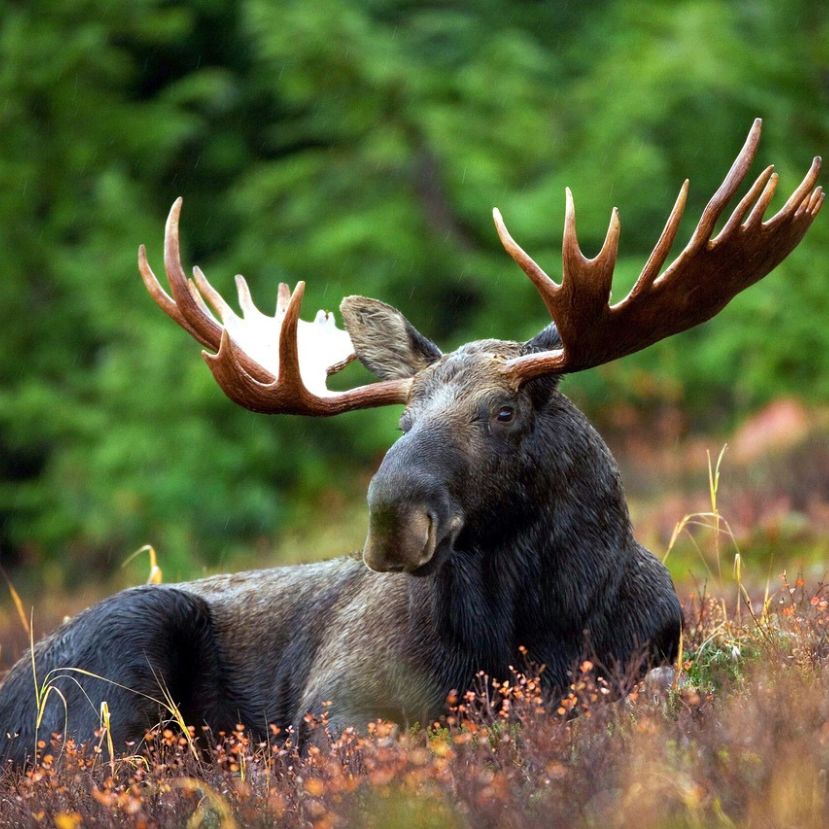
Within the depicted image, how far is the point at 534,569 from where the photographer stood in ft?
15.6

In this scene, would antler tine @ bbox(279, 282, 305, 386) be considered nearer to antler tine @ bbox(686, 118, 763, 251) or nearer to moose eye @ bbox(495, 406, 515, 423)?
moose eye @ bbox(495, 406, 515, 423)

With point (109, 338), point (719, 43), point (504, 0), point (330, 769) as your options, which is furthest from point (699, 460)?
point (330, 769)

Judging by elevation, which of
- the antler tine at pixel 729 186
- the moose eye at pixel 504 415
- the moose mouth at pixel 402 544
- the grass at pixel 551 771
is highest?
the antler tine at pixel 729 186

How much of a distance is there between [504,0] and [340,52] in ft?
16.7

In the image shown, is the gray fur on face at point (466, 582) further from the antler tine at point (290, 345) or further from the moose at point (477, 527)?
the antler tine at point (290, 345)

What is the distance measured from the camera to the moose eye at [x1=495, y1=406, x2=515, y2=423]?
186 inches

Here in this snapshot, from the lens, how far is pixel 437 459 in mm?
4484

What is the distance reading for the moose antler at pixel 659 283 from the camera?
454cm

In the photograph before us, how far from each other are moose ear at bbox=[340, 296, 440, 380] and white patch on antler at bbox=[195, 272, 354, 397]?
32 centimetres

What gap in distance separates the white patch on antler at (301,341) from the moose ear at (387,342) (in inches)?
12.8

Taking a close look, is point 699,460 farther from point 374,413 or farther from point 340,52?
point 340,52

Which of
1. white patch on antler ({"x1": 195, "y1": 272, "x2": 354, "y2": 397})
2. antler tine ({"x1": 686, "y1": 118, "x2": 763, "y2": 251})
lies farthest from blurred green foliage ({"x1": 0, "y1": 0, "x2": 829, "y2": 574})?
antler tine ({"x1": 686, "y1": 118, "x2": 763, "y2": 251})

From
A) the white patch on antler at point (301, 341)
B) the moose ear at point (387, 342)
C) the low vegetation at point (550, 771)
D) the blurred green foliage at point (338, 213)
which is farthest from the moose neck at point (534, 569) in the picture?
the blurred green foliage at point (338, 213)

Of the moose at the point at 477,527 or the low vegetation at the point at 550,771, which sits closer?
the low vegetation at the point at 550,771
